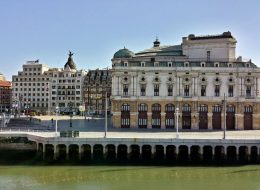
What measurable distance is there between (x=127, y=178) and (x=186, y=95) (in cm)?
4643

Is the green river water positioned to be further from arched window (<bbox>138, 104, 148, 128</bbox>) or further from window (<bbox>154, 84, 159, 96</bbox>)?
window (<bbox>154, 84, 159, 96</bbox>)

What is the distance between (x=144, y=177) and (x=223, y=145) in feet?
59.5

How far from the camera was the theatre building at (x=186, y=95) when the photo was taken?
10369cm

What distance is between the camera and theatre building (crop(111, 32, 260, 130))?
10369 cm

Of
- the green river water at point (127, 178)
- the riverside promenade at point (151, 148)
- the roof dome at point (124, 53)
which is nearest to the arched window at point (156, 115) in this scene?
the riverside promenade at point (151, 148)

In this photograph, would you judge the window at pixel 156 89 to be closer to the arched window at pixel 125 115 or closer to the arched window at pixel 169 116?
the arched window at pixel 169 116

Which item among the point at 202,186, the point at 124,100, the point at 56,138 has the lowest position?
the point at 202,186

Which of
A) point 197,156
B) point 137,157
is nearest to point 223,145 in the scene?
point 197,156

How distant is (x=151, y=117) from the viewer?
104m

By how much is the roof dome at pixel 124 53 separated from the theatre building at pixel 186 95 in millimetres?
24550

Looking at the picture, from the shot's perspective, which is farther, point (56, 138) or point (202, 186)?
point (56, 138)

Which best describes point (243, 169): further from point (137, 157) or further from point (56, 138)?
point (56, 138)

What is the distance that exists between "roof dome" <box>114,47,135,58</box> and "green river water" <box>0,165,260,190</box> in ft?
214

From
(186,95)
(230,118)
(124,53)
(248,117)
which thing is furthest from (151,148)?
(124,53)
